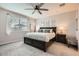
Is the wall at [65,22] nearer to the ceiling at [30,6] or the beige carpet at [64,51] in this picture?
the ceiling at [30,6]

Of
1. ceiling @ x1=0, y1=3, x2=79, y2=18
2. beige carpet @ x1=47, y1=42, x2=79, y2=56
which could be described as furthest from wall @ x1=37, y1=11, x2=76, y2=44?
beige carpet @ x1=47, y1=42, x2=79, y2=56

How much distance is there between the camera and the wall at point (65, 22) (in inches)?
56.6

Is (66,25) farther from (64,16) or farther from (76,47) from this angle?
(76,47)

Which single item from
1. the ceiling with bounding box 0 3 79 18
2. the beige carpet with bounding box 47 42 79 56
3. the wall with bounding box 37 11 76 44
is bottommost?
the beige carpet with bounding box 47 42 79 56

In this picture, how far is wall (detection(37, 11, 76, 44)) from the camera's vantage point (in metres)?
1.44

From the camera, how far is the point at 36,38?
275cm

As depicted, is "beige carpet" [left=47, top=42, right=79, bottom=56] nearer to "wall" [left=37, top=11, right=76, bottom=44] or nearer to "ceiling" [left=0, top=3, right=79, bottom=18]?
"wall" [left=37, top=11, right=76, bottom=44]

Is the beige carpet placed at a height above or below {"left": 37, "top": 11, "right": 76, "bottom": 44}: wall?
below

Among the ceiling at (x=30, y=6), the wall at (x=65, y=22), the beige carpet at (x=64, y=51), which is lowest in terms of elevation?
the beige carpet at (x=64, y=51)

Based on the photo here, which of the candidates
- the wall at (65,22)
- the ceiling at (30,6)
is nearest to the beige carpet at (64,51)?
the wall at (65,22)

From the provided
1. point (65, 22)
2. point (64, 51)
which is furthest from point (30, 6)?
point (64, 51)

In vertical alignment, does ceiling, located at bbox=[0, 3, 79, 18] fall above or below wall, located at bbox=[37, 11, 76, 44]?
above

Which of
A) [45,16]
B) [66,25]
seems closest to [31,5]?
[45,16]

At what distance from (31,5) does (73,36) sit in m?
1.32
